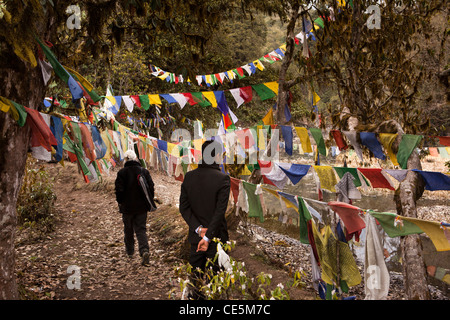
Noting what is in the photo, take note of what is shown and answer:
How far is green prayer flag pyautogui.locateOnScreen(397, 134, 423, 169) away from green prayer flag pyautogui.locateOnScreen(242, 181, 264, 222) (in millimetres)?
2200

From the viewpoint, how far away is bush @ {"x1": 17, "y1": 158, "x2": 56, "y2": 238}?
7871mm

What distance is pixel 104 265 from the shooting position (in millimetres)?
6145

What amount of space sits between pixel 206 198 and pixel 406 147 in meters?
3.23

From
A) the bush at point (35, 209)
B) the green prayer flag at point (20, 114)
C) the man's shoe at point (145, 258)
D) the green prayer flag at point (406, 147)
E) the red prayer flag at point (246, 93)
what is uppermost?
the red prayer flag at point (246, 93)

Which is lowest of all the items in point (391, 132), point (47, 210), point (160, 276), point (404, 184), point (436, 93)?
point (160, 276)

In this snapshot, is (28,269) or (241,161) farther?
(241,161)

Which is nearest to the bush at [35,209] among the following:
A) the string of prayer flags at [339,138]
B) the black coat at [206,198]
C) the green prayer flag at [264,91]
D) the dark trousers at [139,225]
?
the dark trousers at [139,225]

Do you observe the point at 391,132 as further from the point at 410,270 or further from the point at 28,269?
the point at 28,269

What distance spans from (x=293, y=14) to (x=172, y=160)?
415 centimetres

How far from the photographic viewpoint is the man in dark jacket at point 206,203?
367 cm

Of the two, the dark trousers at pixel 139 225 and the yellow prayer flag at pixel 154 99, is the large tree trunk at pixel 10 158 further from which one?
the yellow prayer flag at pixel 154 99

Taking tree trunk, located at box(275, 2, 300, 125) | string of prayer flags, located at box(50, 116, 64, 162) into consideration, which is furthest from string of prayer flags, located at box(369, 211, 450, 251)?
tree trunk, located at box(275, 2, 300, 125)

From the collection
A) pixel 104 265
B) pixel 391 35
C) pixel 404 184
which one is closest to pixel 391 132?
pixel 404 184

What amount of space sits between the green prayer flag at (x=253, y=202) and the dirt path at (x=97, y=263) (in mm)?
1173
